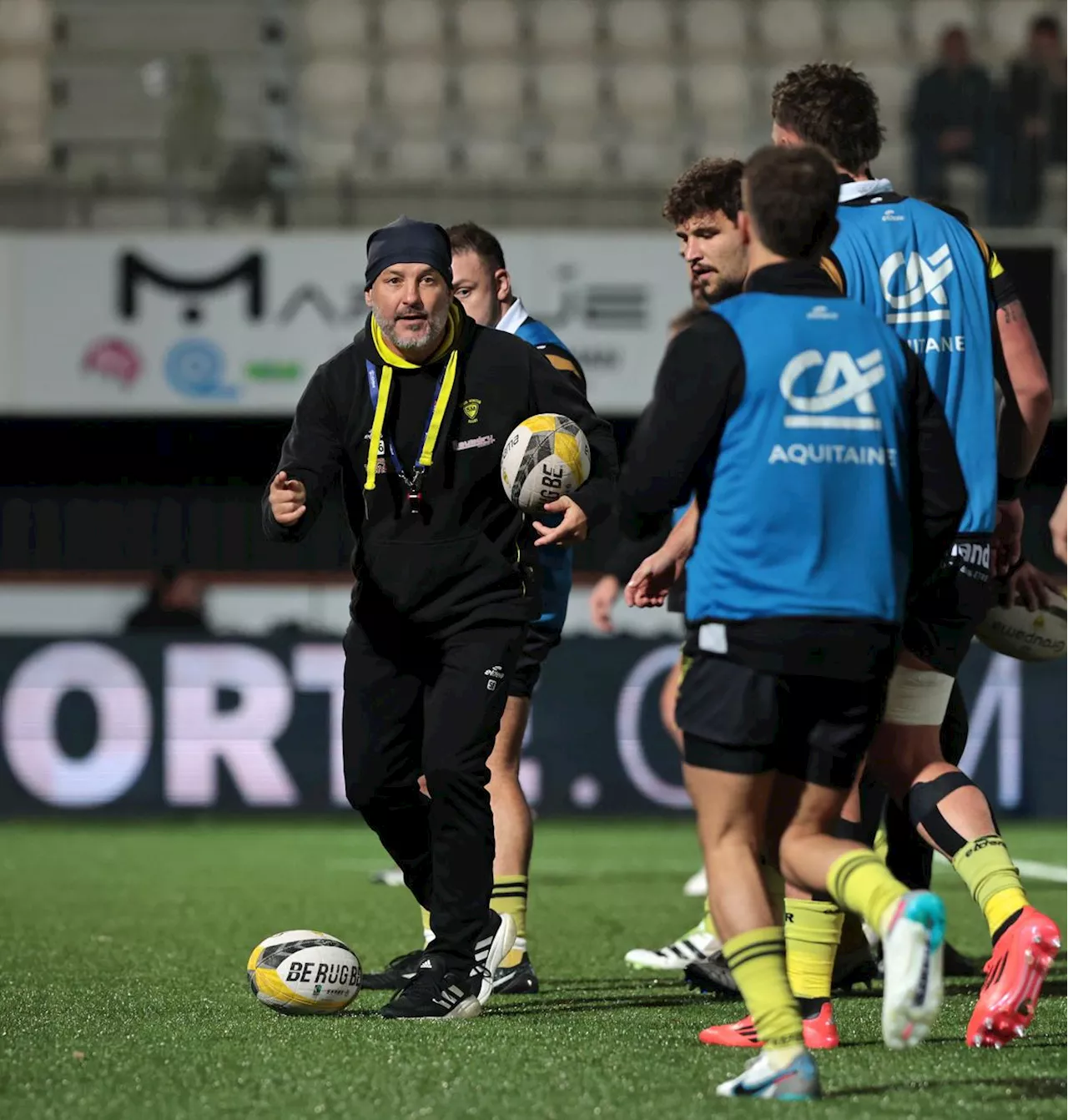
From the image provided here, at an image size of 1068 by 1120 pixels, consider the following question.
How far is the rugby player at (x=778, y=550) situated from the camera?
3.82m

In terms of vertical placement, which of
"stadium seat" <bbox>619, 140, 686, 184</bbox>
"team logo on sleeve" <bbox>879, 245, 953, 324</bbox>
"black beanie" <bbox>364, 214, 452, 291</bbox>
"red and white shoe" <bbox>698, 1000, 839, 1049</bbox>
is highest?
"stadium seat" <bbox>619, 140, 686, 184</bbox>

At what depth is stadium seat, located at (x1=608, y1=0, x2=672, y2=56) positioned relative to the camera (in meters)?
18.9

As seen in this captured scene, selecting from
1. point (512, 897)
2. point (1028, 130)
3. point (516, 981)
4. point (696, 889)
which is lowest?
point (696, 889)

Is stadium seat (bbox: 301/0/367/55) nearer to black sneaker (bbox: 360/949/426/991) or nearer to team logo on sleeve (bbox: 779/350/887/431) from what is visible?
black sneaker (bbox: 360/949/426/991)

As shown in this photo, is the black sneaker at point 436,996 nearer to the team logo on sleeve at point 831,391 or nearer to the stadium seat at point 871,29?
the team logo on sleeve at point 831,391

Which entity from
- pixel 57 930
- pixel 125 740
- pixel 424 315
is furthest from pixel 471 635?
pixel 125 740

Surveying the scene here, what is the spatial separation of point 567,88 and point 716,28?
151cm

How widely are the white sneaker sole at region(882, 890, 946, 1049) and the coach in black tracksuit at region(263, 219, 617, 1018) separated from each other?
171 cm

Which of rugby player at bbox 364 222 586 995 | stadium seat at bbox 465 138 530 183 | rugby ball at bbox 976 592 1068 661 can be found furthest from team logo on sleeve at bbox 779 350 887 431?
stadium seat at bbox 465 138 530 183

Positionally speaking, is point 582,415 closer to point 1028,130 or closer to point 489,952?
point 489,952

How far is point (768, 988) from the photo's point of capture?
→ 3.75m

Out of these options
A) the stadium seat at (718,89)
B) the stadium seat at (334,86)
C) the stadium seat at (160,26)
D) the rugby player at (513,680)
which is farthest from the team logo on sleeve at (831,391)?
the stadium seat at (718,89)

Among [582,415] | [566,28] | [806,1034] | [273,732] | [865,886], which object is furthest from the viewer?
[566,28]

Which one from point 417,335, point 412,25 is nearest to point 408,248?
point 417,335
